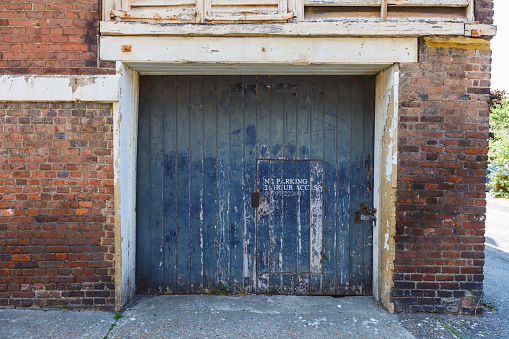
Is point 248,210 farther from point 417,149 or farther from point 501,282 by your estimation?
point 501,282

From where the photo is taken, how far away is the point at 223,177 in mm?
3727

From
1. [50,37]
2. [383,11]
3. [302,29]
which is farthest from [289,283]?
[50,37]

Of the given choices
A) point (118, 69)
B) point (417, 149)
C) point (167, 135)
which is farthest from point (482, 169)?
point (118, 69)

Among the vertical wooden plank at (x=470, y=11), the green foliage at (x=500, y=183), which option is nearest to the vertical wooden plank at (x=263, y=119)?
the vertical wooden plank at (x=470, y=11)

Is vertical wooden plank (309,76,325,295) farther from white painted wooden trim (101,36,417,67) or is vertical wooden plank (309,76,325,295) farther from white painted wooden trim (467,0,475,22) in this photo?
white painted wooden trim (467,0,475,22)

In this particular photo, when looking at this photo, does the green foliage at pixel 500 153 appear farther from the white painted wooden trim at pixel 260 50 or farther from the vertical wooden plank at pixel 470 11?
the white painted wooden trim at pixel 260 50

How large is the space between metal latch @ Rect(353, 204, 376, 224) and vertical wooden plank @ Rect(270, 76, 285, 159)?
105 cm

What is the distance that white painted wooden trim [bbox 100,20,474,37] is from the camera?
3.21 metres

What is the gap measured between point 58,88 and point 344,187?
3094mm

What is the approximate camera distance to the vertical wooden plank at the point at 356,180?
3.71 meters

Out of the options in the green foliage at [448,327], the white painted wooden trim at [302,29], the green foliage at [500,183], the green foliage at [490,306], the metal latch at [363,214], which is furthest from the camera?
the green foliage at [500,183]

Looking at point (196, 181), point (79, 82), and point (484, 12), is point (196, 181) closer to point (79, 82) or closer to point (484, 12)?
point (79, 82)

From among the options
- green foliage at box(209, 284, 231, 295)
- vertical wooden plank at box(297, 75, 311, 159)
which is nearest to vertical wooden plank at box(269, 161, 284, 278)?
vertical wooden plank at box(297, 75, 311, 159)

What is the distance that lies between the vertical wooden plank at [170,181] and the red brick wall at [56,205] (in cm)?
61
